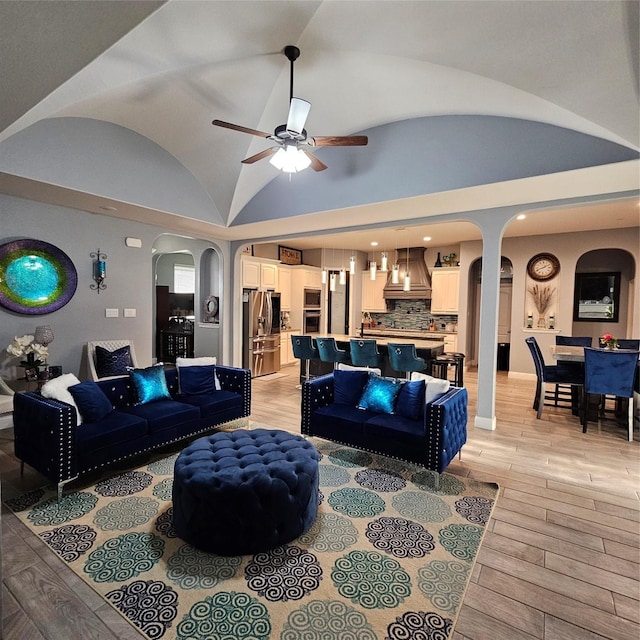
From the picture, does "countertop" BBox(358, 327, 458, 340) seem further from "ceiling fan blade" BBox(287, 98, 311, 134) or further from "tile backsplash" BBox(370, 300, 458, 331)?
"ceiling fan blade" BBox(287, 98, 311, 134)

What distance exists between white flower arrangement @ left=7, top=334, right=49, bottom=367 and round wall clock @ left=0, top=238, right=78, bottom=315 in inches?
15.4

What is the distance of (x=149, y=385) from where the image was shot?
12.3ft

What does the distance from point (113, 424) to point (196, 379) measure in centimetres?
109

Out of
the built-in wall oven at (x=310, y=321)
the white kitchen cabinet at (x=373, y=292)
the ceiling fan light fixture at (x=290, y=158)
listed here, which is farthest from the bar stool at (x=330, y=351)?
the white kitchen cabinet at (x=373, y=292)

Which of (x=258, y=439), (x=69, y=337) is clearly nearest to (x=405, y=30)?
(x=258, y=439)

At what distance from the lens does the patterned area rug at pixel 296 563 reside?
1.74 m

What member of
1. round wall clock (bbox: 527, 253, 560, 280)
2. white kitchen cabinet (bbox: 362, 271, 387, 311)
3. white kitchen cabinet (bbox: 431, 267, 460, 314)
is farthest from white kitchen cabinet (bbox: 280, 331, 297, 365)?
round wall clock (bbox: 527, 253, 560, 280)

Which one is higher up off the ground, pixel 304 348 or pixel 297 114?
pixel 297 114

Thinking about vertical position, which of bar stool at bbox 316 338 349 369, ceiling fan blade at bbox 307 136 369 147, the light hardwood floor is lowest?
the light hardwood floor

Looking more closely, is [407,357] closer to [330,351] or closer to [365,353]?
[365,353]

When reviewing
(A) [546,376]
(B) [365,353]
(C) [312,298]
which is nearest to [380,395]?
(B) [365,353]

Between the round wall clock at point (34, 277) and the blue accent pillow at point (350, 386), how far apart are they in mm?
3706

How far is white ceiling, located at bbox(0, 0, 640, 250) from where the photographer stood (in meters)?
2.05

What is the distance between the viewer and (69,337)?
4828 millimetres
